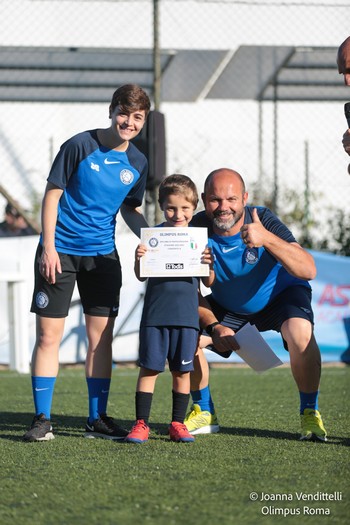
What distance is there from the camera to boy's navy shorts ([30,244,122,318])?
4.31 m

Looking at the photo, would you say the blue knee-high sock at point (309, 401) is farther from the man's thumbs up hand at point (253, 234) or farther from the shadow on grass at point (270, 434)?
the man's thumbs up hand at point (253, 234)

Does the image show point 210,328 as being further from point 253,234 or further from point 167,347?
point 253,234

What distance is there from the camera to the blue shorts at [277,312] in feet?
14.0

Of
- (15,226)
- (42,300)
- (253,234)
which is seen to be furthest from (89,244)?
(15,226)

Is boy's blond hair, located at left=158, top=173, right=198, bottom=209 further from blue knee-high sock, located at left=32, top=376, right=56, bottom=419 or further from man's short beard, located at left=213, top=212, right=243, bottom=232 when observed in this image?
blue knee-high sock, located at left=32, top=376, right=56, bottom=419

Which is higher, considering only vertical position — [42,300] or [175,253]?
[175,253]

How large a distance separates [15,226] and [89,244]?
3880mm

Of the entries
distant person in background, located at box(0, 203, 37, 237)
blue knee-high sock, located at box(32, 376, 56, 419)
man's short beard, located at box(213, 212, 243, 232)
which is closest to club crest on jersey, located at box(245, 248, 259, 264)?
man's short beard, located at box(213, 212, 243, 232)

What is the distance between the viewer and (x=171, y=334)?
4148 millimetres

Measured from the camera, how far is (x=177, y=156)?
10062mm

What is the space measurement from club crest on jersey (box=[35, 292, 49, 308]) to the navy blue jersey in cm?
46

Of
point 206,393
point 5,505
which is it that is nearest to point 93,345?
point 206,393

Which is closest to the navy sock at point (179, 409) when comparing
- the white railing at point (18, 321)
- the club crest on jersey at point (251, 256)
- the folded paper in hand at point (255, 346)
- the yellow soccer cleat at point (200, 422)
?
the yellow soccer cleat at point (200, 422)

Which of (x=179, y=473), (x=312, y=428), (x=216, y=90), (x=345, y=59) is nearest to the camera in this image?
(x=179, y=473)
